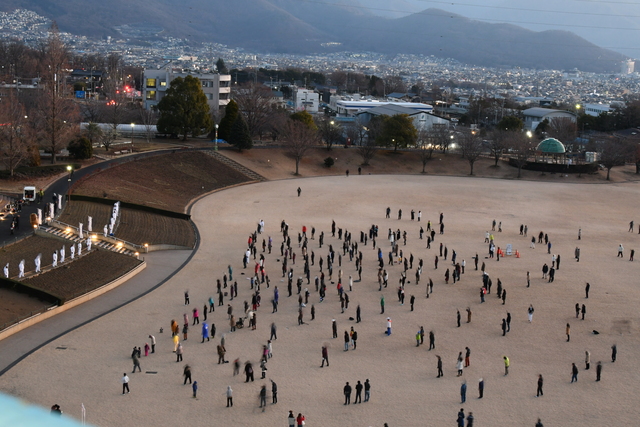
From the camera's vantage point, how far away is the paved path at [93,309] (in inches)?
915

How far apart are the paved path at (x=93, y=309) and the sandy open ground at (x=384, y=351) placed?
53cm

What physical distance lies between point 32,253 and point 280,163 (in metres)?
34.6

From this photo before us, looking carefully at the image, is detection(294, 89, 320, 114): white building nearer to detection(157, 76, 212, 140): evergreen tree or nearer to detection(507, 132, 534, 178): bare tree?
detection(507, 132, 534, 178): bare tree

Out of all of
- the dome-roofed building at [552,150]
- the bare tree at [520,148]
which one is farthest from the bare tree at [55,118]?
the dome-roofed building at [552,150]

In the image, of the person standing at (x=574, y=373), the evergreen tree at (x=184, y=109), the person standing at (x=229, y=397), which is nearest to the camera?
the person standing at (x=229, y=397)

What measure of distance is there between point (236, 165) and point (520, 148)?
27.7 meters

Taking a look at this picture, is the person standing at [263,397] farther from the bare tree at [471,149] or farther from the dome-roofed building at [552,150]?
the dome-roofed building at [552,150]

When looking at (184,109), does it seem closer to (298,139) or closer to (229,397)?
(298,139)

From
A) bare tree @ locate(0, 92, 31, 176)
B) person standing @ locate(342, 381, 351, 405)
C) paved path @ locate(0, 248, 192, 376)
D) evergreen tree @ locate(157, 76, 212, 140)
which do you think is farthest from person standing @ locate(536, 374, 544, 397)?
evergreen tree @ locate(157, 76, 212, 140)

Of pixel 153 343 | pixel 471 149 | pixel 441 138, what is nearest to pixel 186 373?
pixel 153 343

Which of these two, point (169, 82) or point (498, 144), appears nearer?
point (498, 144)

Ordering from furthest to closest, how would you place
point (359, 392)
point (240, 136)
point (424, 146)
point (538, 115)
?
1. point (538, 115)
2. point (424, 146)
3. point (240, 136)
4. point (359, 392)

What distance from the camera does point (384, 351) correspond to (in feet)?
79.2

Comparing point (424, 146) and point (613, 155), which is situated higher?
point (613, 155)
